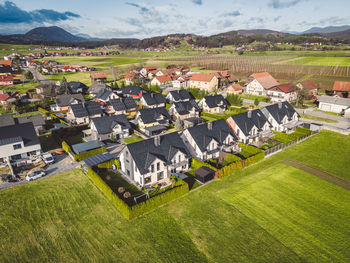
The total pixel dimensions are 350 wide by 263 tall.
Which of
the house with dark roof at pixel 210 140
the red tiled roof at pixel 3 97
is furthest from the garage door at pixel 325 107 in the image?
the red tiled roof at pixel 3 97

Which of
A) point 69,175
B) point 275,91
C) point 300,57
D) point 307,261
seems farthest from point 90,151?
point 300,57

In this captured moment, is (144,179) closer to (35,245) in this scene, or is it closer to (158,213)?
(158,213)

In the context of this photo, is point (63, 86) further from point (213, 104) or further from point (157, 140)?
point (157, 140)

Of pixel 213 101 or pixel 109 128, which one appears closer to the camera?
pixel 109 128

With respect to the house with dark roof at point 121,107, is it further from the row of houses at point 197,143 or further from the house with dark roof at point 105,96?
the row of houses at point 197,143

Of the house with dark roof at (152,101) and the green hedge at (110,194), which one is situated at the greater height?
the house with dark roof at (152,101)

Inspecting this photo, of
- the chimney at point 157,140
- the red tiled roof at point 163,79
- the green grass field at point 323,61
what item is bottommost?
the chimney at point 157,140

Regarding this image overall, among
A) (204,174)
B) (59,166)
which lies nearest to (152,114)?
(59,166)
